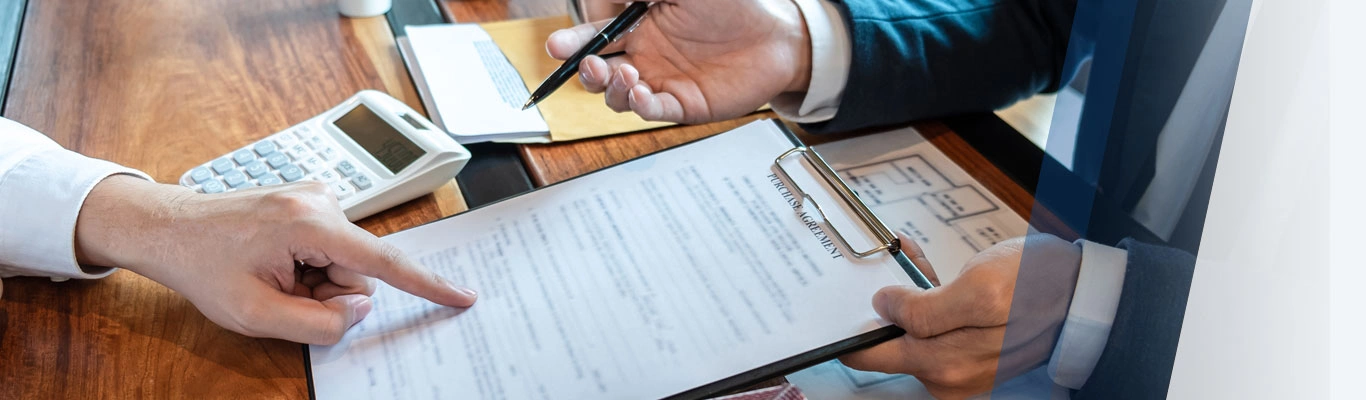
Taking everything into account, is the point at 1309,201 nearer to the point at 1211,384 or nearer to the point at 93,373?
the point at 1211,384

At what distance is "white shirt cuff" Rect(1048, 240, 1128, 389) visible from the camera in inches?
15.8

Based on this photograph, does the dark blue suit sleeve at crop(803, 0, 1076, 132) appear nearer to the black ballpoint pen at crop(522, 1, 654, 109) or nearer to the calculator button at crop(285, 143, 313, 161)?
the black ballpoint pen at crop(522, 1, 654, 109)

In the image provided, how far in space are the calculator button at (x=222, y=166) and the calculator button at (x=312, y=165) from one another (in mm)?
53

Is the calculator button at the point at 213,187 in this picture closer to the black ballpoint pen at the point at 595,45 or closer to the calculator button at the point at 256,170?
the calculator button at the point at 256,170

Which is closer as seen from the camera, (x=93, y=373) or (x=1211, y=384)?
(x=1211, y=384)

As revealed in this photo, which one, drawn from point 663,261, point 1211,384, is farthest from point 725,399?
point 1211,384

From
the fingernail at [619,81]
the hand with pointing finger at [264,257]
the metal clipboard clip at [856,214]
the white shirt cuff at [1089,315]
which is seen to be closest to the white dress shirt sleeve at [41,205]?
the hand with pointing finger at [264,257]

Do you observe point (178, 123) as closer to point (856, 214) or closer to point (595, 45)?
point (595, 45)

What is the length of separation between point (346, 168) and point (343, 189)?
0.03m

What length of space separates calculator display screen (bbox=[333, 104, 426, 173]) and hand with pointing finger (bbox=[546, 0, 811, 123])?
0.51ft

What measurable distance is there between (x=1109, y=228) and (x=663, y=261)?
30 cm

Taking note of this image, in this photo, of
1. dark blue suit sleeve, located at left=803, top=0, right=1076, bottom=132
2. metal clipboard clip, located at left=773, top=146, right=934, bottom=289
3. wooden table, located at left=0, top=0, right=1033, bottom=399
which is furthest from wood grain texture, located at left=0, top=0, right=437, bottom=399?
dark blue suit sleeve, located at left=803, top=0, right=1076, bottom=132

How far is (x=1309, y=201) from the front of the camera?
10.7 inches

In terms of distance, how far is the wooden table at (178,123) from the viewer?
0.56m
